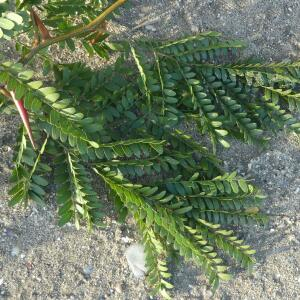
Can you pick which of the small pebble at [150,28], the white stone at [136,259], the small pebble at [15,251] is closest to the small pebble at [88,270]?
the white stone at [136,259]

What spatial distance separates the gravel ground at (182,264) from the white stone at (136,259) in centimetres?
3

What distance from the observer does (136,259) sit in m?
2.41

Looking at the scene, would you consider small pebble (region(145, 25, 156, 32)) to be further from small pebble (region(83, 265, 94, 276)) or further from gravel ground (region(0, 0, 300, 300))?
small pebble (region(83, 265, 94, 276))

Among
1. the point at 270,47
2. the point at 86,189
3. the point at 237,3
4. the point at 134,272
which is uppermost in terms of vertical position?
the point at 237,3

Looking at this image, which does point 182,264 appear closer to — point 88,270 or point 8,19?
point 88,270

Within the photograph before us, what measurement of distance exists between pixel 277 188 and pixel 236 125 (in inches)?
14.1

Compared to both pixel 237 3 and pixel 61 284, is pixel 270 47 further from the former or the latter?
pixel 61 284

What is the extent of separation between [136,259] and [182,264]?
20 cm

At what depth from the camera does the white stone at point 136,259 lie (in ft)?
7.88

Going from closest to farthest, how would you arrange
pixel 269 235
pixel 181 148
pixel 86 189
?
pixel 86 189 < pixel 181 148 < pixel 269 235

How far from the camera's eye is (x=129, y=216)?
2.44 meters

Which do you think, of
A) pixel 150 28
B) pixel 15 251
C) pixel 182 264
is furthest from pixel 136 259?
pixel 150 28

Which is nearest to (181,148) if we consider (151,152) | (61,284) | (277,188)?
(151,152)

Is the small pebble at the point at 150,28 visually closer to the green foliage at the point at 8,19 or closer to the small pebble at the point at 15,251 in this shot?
the green foliage at the point at 8,19
